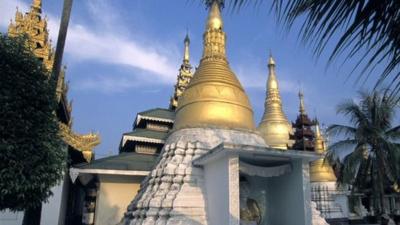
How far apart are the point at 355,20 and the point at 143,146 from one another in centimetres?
2178

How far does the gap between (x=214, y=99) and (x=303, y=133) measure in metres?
24.1

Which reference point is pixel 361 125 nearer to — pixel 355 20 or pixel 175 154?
pixel 175 154

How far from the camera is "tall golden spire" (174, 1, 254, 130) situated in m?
17.2

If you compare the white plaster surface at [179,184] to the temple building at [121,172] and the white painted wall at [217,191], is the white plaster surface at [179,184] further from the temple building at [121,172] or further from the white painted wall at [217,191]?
the temple building at [121,172]

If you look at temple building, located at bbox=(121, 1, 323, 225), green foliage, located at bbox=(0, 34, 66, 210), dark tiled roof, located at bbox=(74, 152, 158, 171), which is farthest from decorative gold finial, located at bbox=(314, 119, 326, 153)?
green foliage, located at bbox=(0, 34, 66, 210)

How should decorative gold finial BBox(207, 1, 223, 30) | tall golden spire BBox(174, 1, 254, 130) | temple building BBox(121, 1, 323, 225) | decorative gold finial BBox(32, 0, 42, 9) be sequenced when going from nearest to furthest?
temple building BBox(121, 1, 323, 225), decorative gold finial BBox(32, 0, 42, 9), tall golden spire BBox(174, 1, 254, 130), decorative gold finial BBox(207, 1, 223, 30)

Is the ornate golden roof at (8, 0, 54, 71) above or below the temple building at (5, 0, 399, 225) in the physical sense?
above

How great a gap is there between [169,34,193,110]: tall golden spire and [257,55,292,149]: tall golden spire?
7621 mm

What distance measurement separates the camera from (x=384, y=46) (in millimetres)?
2209

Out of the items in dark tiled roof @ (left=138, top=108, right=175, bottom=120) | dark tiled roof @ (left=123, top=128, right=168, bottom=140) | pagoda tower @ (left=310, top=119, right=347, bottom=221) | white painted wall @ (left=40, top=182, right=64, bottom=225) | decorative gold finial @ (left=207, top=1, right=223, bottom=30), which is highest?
decorative gold finial @ (left=207, top=1, right=223, bottom=30)

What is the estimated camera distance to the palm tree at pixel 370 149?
15094 millimetres

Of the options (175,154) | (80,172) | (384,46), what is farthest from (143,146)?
(384,46)

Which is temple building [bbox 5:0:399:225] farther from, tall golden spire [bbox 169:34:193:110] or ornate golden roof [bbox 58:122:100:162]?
tall golden spire [bbox 169:34:193:110]

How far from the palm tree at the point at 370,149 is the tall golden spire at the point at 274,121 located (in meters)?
13.9
